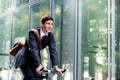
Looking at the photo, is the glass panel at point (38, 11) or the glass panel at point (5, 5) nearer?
the glass panel at point (38, 11)

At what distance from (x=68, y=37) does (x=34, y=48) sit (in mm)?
4690

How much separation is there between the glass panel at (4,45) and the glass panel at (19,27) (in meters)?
0.79

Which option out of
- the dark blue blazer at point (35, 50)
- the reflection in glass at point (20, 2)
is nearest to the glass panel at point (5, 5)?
the reflection in glass at point (20, 2)

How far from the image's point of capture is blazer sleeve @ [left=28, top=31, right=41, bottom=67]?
400cm

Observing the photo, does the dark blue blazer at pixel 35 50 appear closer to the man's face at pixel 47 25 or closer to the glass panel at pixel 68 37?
the man's face at pixel 47 25

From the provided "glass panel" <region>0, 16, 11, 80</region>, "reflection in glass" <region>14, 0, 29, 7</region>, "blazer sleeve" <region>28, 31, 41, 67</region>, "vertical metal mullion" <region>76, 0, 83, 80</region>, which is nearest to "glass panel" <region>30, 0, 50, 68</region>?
"reflection in glass" <region>14, 0, 29, 7</region>

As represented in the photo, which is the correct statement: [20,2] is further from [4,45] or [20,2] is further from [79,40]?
[79,40]

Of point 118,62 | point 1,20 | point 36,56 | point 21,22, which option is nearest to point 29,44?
point 36,56

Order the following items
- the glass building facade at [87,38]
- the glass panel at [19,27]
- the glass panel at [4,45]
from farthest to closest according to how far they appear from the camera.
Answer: the glass panel at [4,45] → the glass panel at [19,27] → the glass building facade at [87,38]

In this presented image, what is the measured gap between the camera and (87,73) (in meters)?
8.27

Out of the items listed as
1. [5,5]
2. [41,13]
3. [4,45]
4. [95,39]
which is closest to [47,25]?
[95,39]

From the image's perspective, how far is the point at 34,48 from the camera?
4062 mm

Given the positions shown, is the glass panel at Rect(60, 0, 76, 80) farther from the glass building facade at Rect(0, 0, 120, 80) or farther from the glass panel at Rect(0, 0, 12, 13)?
the glass panel at Rect(0, 0, 12, 13)

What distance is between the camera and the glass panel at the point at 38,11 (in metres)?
10.1
